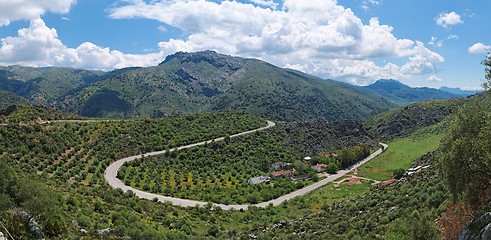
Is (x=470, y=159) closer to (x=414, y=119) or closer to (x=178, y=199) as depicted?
(x=178, y=199)

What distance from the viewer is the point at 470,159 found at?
Result: 21.9 m

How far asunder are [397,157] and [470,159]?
303 ft

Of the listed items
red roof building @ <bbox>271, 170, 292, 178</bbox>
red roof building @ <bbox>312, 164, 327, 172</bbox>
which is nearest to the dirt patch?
red roof building @ <bbox>312, 164, 327, 172</bbox>

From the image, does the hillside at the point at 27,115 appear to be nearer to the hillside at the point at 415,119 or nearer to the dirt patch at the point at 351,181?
the dirt patch at the point at 351,181

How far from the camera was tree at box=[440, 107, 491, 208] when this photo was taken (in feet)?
69.1

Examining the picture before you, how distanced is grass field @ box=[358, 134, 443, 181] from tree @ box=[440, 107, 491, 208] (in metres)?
66.0

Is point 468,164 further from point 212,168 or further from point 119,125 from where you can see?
point 119,125

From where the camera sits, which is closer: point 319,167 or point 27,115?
point 27,115

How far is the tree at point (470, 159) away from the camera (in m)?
21.1

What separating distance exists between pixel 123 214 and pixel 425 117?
16840 centimetres

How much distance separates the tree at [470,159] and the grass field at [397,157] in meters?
66.0

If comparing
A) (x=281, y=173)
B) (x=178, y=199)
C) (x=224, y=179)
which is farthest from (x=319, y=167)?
(x=178, y=199)

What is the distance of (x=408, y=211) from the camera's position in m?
33.9

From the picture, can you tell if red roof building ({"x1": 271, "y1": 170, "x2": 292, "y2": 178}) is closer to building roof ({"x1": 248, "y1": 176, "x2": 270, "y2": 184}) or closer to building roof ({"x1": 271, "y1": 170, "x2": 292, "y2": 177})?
building roof ({"x1": 271, "y1": 170, "x2": 292, "y2": 177})
